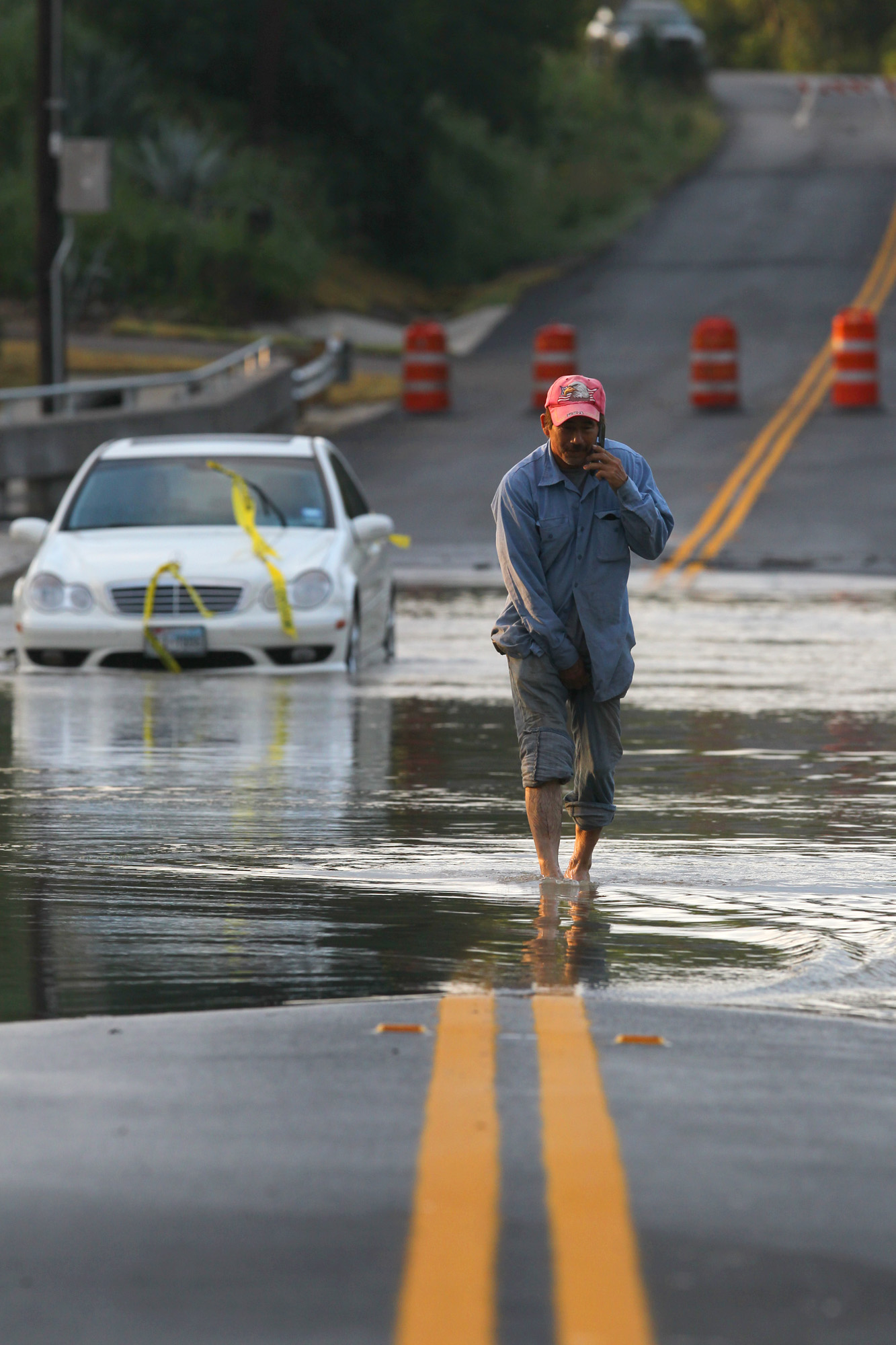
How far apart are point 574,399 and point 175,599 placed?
6.70m

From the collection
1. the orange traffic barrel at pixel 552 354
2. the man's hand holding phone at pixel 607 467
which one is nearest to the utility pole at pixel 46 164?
the orange traffic barrel at pixel 552 354

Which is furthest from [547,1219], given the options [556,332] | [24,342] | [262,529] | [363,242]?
[363,242]

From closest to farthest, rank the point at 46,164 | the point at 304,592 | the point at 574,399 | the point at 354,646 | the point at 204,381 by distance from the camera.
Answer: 1. the point at 574,399
2. the point at 304,592
3. the point at 354,646
4. the point at 46,164
5. the point at 204,381

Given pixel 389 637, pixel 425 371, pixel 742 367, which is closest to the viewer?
pixel 389 637

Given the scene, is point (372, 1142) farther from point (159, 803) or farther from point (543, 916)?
point (159, 803)

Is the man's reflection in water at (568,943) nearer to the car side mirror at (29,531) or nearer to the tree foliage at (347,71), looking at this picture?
the car side mirror at (29,531)

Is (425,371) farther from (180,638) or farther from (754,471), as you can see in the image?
(180,638)

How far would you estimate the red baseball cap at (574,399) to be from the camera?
26.2 feet

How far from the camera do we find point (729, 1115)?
5293 mm

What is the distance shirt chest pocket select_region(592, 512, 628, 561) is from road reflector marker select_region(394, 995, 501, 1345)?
2.40m

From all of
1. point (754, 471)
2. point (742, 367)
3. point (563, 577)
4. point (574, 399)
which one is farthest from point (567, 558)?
point (742, 367)

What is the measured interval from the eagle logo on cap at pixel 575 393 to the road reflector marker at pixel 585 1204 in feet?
8.21

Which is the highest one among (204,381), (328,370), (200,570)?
(200,570)

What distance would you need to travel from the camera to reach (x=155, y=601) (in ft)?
47.2
